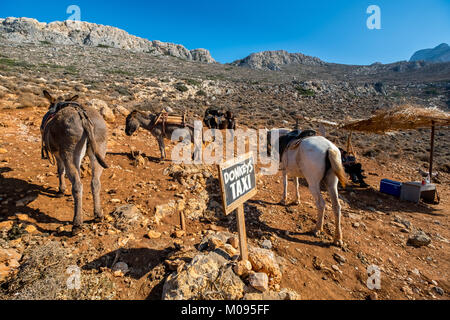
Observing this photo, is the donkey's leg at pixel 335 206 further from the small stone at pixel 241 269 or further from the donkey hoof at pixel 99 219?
the donkey hoof at pixel 99 219

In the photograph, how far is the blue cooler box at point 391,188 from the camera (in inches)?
270

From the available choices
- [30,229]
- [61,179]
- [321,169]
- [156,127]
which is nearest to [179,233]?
[30,229]

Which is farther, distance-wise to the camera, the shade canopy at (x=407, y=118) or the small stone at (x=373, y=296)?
the shade canopy at (x=407, y=118)

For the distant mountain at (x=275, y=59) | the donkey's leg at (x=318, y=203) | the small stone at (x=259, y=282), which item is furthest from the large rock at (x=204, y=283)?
the distant mountain at (x=275, y=59)

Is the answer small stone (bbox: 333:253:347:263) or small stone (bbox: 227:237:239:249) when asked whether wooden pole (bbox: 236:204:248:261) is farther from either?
small stone (bbox: 333:253:347:263)

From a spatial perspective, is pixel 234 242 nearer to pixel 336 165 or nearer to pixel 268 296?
pixel 268 296

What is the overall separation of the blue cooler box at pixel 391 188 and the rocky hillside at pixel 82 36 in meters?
70.9

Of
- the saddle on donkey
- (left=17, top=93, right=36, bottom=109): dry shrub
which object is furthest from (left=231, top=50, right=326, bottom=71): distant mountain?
the saddle on donkey

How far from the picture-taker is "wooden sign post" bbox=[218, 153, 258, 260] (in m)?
2.44

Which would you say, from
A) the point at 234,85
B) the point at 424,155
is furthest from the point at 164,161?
the point at 234,85

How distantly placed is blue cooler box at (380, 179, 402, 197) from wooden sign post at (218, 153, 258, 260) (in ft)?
21.9

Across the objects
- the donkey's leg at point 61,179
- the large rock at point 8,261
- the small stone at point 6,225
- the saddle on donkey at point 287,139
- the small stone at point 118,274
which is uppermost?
the saddle on donkey at point 287,139

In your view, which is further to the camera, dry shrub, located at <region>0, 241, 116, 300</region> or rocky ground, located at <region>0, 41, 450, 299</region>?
rocky ground, located at <region>0, 41, 450, 299</region>
